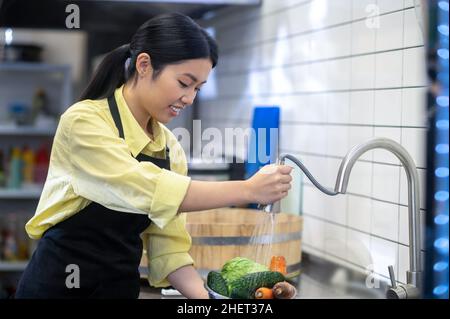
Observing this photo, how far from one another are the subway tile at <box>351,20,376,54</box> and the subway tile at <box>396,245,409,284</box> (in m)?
0.33

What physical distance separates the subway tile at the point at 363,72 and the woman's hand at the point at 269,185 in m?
0.38

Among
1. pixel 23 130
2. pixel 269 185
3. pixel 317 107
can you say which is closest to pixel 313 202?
A: pixel 317 107

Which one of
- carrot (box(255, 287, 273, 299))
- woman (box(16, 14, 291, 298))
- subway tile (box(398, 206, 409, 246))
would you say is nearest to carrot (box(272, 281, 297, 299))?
carrot (box(255, 287, 273, 299))

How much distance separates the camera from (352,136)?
1205mm

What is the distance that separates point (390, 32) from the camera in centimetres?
106

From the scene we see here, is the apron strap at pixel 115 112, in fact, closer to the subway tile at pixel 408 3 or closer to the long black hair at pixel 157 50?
the long black hair at pixel 157 50

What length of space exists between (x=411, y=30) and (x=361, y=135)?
21cm

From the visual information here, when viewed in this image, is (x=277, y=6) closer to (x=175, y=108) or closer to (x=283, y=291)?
(x=175, y=108)

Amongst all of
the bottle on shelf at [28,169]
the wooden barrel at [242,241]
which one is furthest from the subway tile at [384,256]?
the bottle on shelf at [28,169]

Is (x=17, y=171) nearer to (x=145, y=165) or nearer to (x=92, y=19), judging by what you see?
(x=92, y=19)

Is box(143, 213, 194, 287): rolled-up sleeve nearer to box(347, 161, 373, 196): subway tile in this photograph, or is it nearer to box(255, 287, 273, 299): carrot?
box(255, 287, 273, 299): carrot

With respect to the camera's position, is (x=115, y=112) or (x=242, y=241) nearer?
(x=115, y=112)

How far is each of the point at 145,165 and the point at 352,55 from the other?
510mm

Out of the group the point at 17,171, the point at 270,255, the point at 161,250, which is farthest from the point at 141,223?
the point at 17,171
